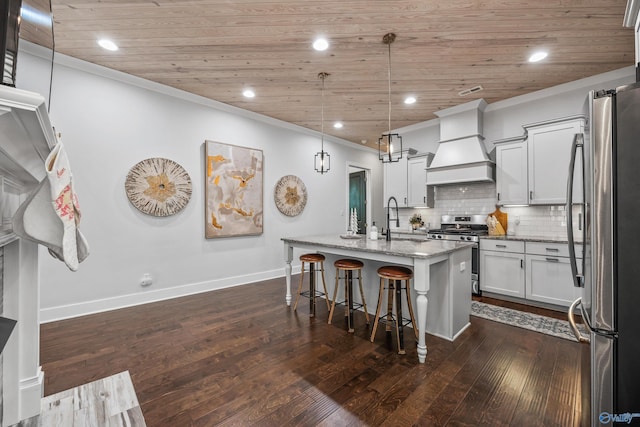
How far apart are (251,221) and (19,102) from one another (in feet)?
12.5

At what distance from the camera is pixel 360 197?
306 inches

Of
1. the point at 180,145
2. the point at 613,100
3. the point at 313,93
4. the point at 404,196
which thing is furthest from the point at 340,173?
the point at 613,100

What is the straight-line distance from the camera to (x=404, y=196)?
17.0ft

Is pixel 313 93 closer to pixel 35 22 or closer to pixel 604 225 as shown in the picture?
pixel 35 22

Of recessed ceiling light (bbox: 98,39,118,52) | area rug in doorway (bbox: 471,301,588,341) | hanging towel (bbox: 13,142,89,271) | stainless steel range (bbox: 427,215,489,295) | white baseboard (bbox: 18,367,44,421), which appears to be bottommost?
area rug in doorway (bbox: 471,301,588,341)

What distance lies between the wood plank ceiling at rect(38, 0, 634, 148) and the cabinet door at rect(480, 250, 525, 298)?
7.63ft

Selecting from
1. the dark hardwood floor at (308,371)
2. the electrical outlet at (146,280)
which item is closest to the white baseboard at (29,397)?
the dark hardwood floor at (308,371)

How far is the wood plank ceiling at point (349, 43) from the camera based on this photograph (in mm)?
2236

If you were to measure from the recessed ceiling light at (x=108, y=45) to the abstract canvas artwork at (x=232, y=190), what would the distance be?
1.46 meters

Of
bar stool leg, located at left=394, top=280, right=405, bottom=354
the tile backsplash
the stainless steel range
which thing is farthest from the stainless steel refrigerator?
the tile backsplash

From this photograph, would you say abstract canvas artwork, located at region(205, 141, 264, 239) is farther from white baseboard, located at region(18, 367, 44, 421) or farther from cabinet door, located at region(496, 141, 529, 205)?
cabinet door, located at region(496, 141, 529, 205)

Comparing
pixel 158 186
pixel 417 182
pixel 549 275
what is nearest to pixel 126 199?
pixel 158 186

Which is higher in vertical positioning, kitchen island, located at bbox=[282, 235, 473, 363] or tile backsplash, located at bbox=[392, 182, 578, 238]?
tile backsplash, located at bbox=[392, 182, 578, 238]

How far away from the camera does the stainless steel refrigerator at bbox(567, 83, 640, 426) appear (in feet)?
3.62
